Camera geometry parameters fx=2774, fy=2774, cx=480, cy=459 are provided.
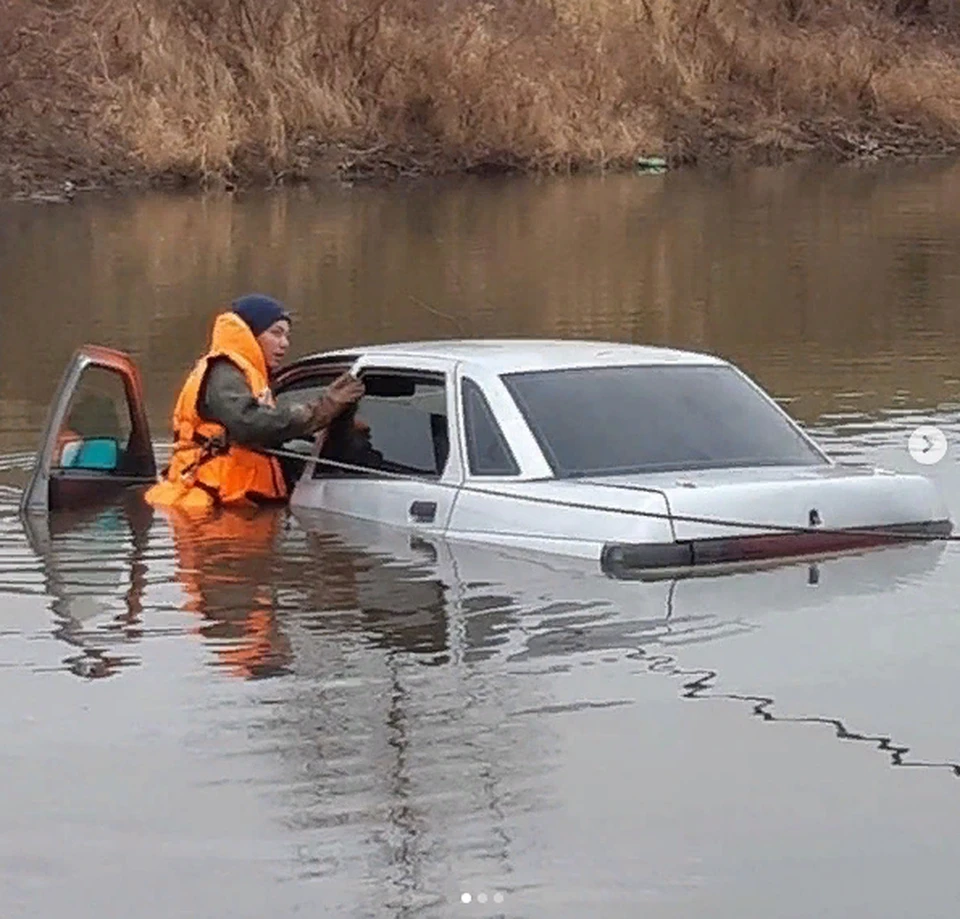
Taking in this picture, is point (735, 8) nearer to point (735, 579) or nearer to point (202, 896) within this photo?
point (735, 579)

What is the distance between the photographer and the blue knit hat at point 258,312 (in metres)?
13.2

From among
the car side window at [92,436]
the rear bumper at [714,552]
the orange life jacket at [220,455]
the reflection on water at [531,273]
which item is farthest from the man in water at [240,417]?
the reflection on water at [531,273]

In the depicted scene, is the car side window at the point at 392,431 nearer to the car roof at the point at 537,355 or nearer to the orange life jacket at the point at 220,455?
the car roof at the point at 537,355

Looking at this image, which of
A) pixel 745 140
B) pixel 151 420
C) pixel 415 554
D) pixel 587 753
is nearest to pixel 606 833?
pixel 587 753

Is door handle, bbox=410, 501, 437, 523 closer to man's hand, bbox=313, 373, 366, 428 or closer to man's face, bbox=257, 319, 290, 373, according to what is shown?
man's hand, bbox=313, 373, 366, 428

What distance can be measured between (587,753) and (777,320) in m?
17.4

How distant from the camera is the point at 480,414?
1194cm

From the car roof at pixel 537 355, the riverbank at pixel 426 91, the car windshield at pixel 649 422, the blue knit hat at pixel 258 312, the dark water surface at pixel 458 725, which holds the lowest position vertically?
the dark water surface at pixel 458 725

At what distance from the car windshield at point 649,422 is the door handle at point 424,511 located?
599 millimetres

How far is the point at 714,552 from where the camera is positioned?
10.9 meters

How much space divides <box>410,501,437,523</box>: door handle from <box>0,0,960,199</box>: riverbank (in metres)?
32.1

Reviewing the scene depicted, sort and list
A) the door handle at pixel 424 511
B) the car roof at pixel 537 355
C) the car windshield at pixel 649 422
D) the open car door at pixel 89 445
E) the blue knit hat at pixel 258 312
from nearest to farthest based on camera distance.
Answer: the car windshield at pixel 649 422 < the door handle at pixel 424 511 < the car roof at pixel 537 355 < the blue knit hat at pixel 258 312 < the open car door at pixel 89 445

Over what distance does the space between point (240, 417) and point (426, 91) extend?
3594 centimetres

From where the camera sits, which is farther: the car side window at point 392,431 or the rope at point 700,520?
the car side window at point 392,431
